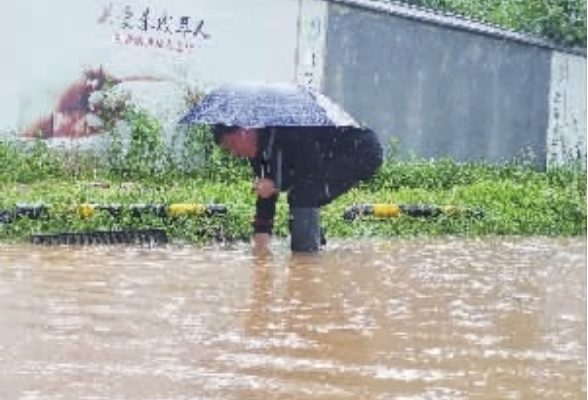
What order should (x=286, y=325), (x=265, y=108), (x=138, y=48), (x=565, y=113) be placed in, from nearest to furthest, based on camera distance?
(x=286, y=325)
(x=265, y=108)
(x=138, y=48)
(x=565, y=113)

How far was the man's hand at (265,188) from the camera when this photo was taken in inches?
373

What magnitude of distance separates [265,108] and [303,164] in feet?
1.65

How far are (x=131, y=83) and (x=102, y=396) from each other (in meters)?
9.42

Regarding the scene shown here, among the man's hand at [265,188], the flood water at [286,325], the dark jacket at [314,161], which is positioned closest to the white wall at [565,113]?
the flood water at [286,325]

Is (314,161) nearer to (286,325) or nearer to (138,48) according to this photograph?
(286,325)

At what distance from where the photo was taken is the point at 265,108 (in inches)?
373

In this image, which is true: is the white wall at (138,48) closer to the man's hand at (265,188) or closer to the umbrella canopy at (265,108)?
the umbrella canopy at (265,108)

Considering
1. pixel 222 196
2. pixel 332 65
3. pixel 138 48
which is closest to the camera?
pixel 222 196

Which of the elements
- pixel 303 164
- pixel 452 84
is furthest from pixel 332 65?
pixel 303 164

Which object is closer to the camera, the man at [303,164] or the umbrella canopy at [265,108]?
the umbrella canopy at [265,108]

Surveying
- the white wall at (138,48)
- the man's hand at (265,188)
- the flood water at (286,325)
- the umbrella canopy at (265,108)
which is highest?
the white wall at (138,48)

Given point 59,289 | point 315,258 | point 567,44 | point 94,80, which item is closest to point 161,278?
point 59,289

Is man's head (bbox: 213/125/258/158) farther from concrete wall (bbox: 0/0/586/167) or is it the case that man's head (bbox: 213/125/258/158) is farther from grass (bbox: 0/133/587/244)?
concrete wall (bbox: 0/0/586/167)

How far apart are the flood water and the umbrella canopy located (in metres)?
0.99
